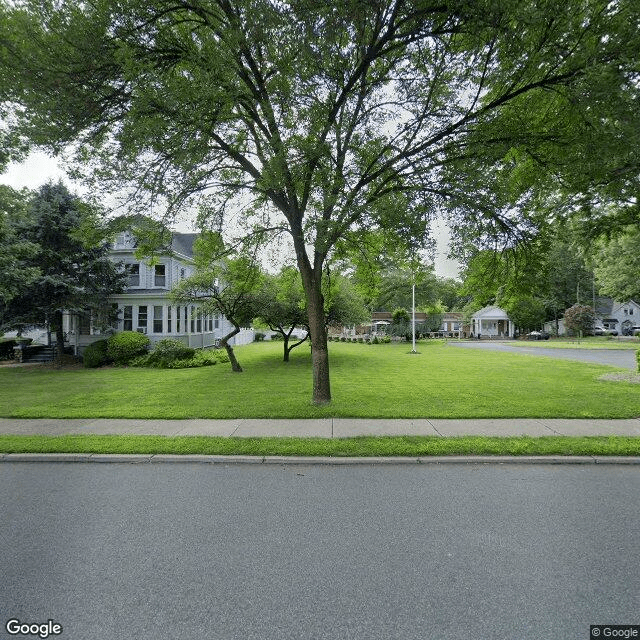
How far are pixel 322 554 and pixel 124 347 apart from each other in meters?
19.5

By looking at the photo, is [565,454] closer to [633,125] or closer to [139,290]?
[633,125]

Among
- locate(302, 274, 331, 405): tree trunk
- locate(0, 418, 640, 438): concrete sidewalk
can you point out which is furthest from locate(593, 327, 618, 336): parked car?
locate(302, 274, 331, 405): tree trunk

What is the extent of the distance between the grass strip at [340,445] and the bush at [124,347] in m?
14.0

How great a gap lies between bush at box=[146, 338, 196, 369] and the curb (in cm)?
1376

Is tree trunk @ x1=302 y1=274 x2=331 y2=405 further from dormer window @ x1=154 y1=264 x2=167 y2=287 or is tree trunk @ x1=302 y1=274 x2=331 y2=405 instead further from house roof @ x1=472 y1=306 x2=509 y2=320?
house roof @ x1=472 y1=306 x2=509 y2=320

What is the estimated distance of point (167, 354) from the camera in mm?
19531

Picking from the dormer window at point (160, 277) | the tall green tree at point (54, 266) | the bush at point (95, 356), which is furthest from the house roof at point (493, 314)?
the tall green tree at point (54, 266)

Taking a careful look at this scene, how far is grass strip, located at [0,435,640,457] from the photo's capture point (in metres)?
5.80

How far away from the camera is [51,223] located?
1817 centimetres

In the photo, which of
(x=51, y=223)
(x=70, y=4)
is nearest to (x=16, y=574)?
(x=70, y=4)

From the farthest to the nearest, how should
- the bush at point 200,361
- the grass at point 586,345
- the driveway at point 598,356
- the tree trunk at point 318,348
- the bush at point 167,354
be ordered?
the grass at point 586,345
the driveway at point 598,356
the bush at point 167,354
the bush at point 200,361
the tree trunk at point 318,348

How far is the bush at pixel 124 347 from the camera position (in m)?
19.7
